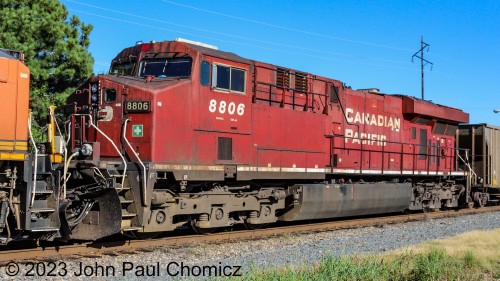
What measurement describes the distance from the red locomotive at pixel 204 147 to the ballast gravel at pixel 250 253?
729mm

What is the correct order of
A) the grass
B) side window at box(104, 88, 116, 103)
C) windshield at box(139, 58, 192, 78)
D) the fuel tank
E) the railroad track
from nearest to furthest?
the grass → the railroad track → side window at box(104, 88, 116, 103) → windshield at box(139, 58, 192, 78) → the fuel tank

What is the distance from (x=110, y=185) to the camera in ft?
33.2

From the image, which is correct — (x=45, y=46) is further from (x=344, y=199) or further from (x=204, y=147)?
(x=344, y=199)

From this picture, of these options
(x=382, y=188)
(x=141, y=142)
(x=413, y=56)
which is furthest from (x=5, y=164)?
(x=413, y=56)

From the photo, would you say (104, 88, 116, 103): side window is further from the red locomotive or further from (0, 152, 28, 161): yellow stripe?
(0, 152, 28, 161): yellow stripe

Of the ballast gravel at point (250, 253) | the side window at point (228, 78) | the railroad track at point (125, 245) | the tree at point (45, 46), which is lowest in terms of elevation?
the ballast gravel at point (250, 253)

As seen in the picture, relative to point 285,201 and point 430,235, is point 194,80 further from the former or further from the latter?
point 430,235

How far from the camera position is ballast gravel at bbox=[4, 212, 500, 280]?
8.70 m

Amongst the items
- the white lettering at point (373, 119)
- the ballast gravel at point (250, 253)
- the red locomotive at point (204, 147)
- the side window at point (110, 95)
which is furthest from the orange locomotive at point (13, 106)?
the white lettering at point (373, 119)

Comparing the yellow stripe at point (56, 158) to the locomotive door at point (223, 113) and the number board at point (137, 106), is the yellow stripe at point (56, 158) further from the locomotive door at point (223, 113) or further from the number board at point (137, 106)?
the locomotive door at point (223, 113)

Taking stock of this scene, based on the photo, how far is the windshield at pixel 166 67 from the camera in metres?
11.6

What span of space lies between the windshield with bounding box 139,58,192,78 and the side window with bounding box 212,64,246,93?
26.4 inches

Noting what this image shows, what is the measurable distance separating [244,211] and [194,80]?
359cm

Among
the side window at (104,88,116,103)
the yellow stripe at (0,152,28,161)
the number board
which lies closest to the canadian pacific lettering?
the number board
